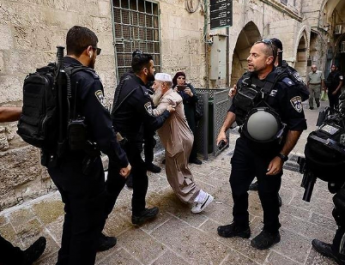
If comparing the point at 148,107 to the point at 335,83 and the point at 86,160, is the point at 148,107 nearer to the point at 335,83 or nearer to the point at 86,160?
the point at 86,160

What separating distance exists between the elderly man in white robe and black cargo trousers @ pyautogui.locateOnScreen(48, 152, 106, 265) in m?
1.10

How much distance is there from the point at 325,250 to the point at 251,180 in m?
0.90

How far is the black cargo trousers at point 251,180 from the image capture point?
2.04 meters

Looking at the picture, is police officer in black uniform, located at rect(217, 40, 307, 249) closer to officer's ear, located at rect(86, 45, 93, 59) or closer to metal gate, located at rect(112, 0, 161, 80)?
officer's ear, located at rect(86, 45, 93, 59)

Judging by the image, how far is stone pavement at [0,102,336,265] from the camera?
84.4 inches

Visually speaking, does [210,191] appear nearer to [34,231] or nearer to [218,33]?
[34,231]

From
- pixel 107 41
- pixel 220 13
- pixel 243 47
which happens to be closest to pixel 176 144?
pixel 107 41

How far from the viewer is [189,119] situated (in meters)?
4.11

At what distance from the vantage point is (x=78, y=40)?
1.67 metres

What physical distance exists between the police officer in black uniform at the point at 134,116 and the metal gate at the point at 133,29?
6.43ft

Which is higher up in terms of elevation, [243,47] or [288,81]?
[243,47]

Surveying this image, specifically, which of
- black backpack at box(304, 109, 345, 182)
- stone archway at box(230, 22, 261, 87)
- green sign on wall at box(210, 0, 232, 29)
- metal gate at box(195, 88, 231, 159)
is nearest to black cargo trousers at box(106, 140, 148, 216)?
black backpack at box(304, 109, 345, 182)

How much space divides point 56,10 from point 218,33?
4072mm

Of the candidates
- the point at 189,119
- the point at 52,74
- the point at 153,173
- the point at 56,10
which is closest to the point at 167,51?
the point at 189,119
